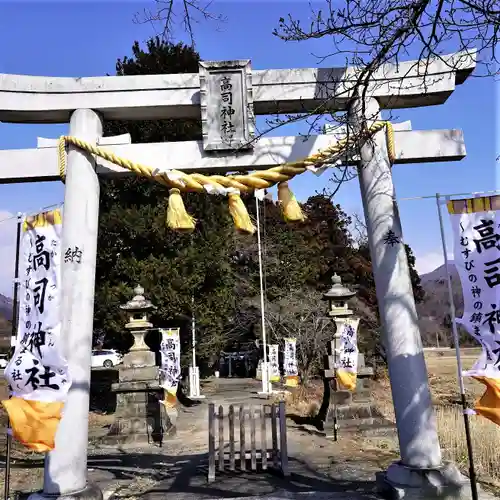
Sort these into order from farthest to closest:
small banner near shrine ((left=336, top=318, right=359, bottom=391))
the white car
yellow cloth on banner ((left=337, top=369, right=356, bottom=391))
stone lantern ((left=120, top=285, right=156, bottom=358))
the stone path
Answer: the white car < stone lantern ((left=120, top=285, right=156, bottom=358)) < small banner near shrine ((left=336, top=318, right=359, bottom=391)) < yellow cloth on banner ((left=337, top=369, right=356, bottom=391)) < the stone path

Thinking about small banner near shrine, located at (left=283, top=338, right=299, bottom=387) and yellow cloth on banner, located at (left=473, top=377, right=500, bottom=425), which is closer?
yellow cloth on banner, located at (left=473, top=377, right=500, bottom=425)

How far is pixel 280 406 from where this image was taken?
6.88 meters

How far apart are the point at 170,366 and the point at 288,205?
9.29 metres

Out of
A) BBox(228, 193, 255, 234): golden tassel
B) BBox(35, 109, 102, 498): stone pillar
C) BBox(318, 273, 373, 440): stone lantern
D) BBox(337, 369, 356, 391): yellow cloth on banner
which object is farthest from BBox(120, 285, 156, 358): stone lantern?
BBox(228, 193, 255, 234): golden tassel

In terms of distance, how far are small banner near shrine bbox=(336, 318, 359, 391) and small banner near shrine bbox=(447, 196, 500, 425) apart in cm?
712

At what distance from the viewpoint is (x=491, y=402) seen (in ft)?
14.1

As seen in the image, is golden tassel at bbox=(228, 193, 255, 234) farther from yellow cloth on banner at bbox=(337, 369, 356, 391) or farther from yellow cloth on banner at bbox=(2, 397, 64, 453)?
yellow cloth on banner at bbox=(337, 369, 356, 391)

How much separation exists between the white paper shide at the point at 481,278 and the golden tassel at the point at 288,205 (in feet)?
5.44

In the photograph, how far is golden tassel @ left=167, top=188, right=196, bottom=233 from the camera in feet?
17.4

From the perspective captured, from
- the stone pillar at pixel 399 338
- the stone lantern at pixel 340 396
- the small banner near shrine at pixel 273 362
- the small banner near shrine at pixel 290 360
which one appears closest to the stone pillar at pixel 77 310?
the stone pillar at pixel 399 338

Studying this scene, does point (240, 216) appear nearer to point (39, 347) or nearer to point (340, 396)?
point (39, 347)

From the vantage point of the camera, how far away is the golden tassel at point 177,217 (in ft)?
17.4

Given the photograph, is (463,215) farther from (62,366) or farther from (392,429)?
(392,429)

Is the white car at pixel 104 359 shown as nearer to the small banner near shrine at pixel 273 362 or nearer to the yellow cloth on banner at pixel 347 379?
the small banner near shrine at pixel 273 362
